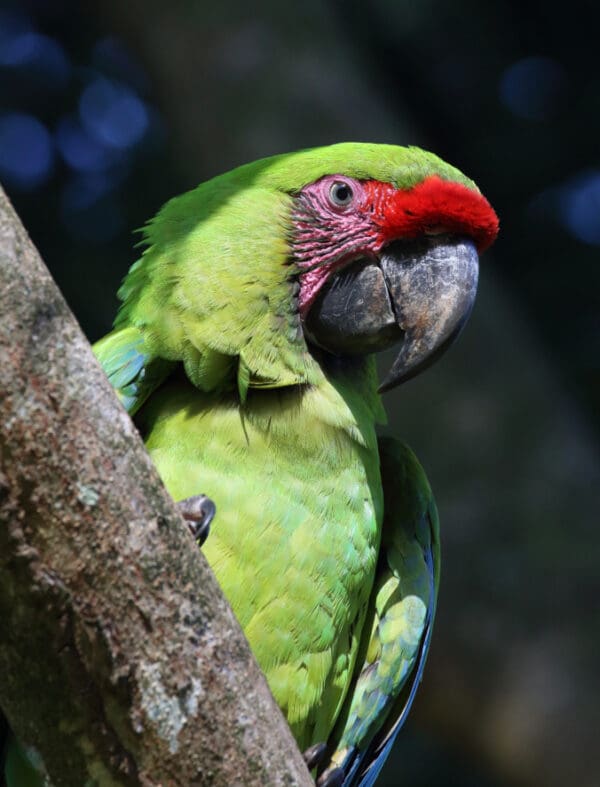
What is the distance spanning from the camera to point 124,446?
4.33 ft

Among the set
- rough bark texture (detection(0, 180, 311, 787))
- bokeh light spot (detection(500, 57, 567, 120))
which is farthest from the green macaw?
bokeh light spot (detection(500, 57, 567, 120))

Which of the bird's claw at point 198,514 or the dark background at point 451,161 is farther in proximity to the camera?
the dark background at point 451,161

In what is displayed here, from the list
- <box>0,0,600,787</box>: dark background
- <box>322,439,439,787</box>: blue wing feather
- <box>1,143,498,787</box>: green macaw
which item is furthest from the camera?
<box>0,0,600,787</box>: dark background

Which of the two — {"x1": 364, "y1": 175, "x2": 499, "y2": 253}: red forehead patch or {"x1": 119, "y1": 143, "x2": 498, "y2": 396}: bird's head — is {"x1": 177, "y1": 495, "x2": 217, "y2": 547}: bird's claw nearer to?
{"x1": 119, "y1": 143, "x2": 498, "y2": 396}: bird's head

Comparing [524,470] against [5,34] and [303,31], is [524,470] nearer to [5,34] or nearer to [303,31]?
[303,31]

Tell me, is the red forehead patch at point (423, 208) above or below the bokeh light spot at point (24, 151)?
below

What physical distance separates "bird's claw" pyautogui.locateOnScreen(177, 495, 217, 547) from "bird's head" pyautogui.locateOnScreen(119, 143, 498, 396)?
0.35 meters

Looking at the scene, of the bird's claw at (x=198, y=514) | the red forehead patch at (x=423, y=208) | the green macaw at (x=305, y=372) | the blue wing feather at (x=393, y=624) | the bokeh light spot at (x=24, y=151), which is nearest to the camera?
the bird's claw at (x=198, y=514)

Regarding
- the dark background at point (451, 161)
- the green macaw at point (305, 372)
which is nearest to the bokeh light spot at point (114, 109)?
the dark background at point (451, 161)

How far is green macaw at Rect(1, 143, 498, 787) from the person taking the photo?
1.97 meters

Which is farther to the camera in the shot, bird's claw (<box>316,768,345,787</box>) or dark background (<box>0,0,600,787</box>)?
dark background (<box>0,0,600,787</box>)

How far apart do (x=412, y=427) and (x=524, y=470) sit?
451 mm

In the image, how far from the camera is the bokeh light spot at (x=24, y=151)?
4.23 meters

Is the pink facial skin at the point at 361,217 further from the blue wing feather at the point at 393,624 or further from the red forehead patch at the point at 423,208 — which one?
the blue wing feather at the point at 393,624
